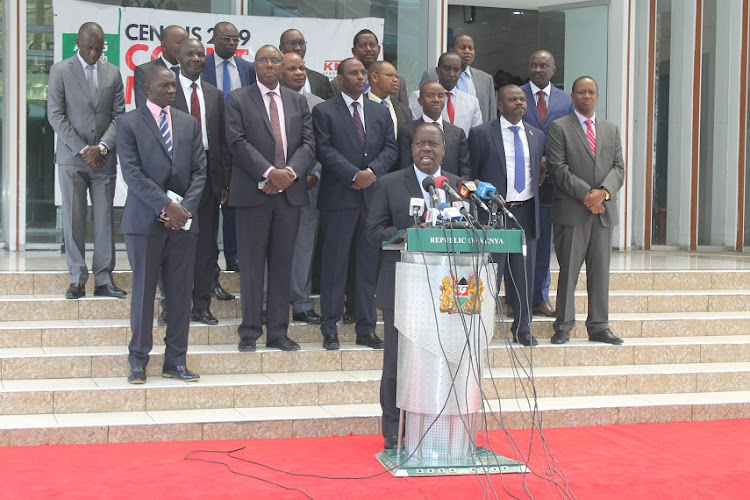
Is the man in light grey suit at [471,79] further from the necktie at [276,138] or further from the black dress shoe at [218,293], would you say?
the black dress shoe at [218,293]

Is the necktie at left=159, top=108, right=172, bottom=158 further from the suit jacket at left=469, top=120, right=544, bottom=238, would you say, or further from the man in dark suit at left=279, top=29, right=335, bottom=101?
the suit jacket at left=469, top=120, right=544, bottom=238

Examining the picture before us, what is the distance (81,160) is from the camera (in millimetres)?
6867

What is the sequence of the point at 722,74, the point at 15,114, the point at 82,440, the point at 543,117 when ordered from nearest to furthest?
1. the point at 82,440
2. the point at 543,117
3. the point at 15,114
4. the point at 722,74

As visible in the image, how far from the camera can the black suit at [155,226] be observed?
5.86m

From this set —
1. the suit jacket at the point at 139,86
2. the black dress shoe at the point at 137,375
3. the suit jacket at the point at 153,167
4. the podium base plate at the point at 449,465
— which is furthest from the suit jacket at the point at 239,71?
the podium base plate at the point at 449,465

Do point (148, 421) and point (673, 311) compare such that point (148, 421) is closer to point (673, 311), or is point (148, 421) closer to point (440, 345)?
point (440, 345)

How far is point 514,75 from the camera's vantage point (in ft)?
45.6

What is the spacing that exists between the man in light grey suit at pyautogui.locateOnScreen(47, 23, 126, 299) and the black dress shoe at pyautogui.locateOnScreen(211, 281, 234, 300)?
667 millimetres

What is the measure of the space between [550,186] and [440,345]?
117 inches

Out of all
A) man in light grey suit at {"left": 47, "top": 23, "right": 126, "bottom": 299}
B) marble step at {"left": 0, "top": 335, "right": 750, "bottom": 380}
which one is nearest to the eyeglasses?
man in light grey suit at {"left": 47, "top": 23, "right": 126, "bottom": 299}

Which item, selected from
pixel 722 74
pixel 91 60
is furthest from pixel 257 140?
pixel 722 74

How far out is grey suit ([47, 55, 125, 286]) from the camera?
6852 millimetres

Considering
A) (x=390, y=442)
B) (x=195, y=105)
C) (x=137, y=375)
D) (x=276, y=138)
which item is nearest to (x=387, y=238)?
(x=390, y=442)

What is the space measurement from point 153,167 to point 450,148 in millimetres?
2092
